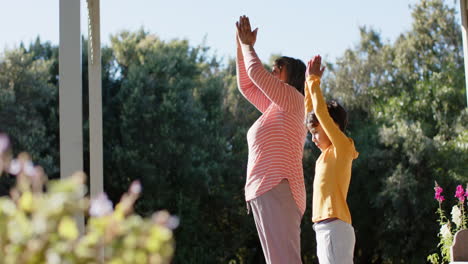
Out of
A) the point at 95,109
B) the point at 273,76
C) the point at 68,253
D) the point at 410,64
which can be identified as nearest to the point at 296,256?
the point at 273,76

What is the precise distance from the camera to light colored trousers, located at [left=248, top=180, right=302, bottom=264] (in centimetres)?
245

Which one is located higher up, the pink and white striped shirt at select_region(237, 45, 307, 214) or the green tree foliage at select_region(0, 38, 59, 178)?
the green tree foliage at select_region(0, 38, 59, 178)

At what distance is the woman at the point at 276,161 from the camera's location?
246 centimetres

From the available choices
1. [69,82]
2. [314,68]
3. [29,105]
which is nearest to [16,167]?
[69,82]

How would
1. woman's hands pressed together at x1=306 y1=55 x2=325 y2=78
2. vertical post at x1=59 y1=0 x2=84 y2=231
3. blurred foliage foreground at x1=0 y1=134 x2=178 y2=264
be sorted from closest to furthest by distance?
blurred foliage foreground at x1=0 y1=134 x2=178 y2=264 → vertical post at x1=59 y1=0 x2=84 y2=231 → woman's hands pressed together at x1=306 y1=55 x2=325 y2=78

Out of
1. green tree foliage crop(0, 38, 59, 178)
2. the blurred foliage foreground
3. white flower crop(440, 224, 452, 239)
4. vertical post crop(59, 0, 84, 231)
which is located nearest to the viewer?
the blurred foliage foreground

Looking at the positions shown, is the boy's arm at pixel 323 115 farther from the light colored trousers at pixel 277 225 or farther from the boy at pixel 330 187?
the light colored trousers at pixel 277 225

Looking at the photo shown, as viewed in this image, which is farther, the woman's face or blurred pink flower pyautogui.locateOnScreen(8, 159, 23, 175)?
the woman's face

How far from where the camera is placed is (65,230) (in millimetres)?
649

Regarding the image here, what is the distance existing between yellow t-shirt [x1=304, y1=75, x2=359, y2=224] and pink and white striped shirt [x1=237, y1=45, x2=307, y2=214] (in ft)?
0.24

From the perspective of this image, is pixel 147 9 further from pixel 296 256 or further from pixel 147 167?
pixel 296 256

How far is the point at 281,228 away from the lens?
2.46m

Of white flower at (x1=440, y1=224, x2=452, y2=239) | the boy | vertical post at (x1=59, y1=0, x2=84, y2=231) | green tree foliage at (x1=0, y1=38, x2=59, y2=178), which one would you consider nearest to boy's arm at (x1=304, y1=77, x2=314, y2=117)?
the boy

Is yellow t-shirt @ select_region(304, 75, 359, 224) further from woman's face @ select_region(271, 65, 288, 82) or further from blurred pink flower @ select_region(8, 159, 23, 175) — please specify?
blurred pink flower @ select_region(8, 159, 23, 175)
